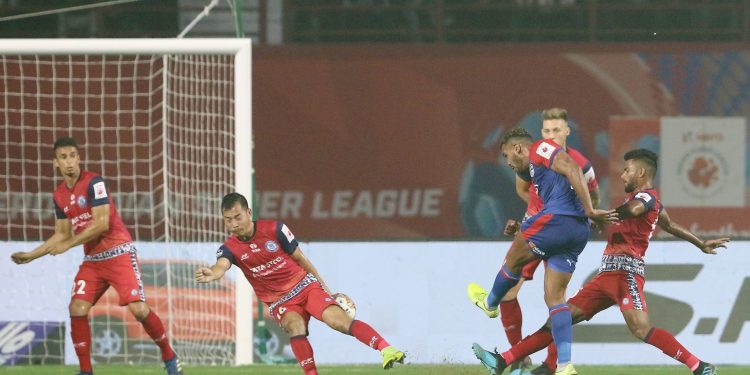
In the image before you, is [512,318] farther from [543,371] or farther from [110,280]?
[110,280]

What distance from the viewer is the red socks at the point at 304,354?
8234mm

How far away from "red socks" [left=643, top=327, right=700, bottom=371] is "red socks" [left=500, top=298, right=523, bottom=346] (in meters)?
0.84

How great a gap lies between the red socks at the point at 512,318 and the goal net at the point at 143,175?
2.72 metres

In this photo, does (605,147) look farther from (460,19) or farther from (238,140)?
(238,140)

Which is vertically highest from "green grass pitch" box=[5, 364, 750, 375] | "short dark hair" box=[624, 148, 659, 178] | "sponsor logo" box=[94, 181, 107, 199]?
"short dark hair" box=[624, 148, 659, 178]

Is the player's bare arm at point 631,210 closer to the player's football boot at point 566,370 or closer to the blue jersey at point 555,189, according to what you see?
the blue jersey at point 555,189

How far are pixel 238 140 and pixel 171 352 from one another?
224 centimetres

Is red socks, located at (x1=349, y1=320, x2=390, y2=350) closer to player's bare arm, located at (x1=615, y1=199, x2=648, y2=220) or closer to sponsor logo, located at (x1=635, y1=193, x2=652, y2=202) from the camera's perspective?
player's bare arm, located at (x1=615, y1=199, x2=648, y2=220)

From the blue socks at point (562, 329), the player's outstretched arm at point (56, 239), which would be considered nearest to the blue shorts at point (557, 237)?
the blue socks at point (562, 329)

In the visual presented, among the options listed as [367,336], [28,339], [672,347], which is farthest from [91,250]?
[672,347]

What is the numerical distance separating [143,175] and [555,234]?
759cm

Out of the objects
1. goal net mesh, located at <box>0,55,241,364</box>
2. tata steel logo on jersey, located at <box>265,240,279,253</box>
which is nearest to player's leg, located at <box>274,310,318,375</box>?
tata steel logo on jersey, located at <box>265,240,279,253</box>

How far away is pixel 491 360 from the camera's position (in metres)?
8.41

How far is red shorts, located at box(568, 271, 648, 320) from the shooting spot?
8.64 m
